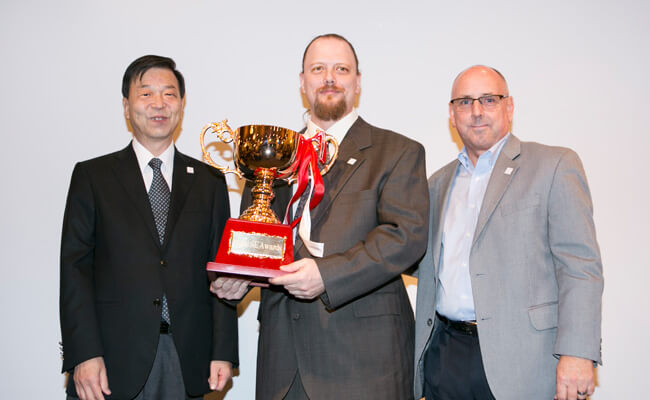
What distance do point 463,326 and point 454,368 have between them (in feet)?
0.53

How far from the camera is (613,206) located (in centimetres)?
310

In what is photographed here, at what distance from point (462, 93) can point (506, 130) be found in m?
0.25

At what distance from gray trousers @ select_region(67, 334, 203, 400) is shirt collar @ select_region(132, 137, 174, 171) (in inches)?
29.4

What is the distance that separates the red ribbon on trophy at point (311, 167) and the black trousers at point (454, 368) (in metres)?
0.76

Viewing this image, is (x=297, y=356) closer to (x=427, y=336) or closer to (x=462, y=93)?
(x=427, y=336)

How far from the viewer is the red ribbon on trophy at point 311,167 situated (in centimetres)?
190

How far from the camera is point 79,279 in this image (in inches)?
81.8

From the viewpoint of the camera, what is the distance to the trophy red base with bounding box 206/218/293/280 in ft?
5.89

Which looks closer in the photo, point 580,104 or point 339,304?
point 339,304


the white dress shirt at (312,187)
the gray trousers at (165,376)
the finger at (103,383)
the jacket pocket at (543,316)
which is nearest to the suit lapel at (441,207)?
Answer: the jacket pocket at (543,316)

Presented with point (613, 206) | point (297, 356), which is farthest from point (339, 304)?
point (613, 206)

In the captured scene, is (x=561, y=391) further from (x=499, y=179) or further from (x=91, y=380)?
(x=91, y=380)

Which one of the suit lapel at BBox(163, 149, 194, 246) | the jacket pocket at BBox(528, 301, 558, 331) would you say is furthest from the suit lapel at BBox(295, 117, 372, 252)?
the jacket pocket at BBox(528, 301, 558, 331)

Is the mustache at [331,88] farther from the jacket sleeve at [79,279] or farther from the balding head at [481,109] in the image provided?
the jacket sleeve at [79,279]
